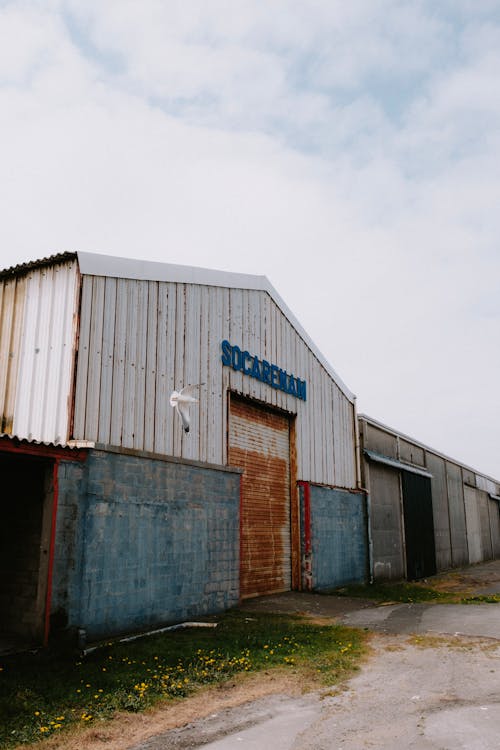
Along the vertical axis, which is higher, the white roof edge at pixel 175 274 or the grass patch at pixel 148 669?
the white roof edge at pixel 175 274

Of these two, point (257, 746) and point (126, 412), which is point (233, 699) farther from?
point (126, 412)

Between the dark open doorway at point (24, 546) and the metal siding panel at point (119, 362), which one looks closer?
the dark open doorway at point (24, 546)

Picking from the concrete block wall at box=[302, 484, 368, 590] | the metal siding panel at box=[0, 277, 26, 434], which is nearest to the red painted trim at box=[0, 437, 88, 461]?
the metal siding panel at box=[0, 277, 26, 434]

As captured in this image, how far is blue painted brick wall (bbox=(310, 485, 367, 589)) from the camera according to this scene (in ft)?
56.9

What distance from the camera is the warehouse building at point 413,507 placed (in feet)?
71.8

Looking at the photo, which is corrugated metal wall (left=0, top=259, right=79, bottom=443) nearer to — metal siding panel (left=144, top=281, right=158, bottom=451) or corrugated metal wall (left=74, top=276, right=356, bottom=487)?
corrugated metal wall (left=74, top=276, right=356, bottom=487)

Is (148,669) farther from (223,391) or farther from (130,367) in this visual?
(223,391)

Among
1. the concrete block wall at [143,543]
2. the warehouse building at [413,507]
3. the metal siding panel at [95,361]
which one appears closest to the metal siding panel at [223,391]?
the concrete block wall at [143,543]

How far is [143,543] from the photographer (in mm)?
10828

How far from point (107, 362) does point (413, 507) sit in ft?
58.5

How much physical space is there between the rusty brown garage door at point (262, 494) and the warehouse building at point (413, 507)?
5.50 meters

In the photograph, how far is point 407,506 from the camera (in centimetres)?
2445

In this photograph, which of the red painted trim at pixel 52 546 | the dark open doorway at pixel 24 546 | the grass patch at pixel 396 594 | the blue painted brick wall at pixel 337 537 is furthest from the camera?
the blue painted brick wall at pixel 337 537

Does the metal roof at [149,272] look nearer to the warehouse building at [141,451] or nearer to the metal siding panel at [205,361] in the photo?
the warehouse building at [141,451]
